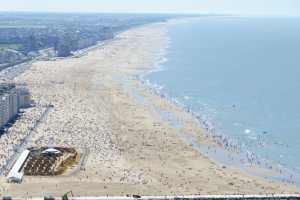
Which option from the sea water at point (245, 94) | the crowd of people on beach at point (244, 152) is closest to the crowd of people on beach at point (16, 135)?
the crowd of people on beach at point (244, 152)

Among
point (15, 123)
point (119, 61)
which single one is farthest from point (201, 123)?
point (119, 61)

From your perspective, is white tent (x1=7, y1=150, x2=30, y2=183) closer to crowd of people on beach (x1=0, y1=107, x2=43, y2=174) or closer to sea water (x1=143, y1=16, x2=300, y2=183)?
crowd of people on beach (x1=0, y1=107, x2=43, y2=174)

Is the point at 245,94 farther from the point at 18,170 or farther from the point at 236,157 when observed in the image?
the point at 18,170

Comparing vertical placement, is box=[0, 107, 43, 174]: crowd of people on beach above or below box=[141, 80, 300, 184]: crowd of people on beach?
below

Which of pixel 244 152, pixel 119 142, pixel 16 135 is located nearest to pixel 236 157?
pixel 244 152

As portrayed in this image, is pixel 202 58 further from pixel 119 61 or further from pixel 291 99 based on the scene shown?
pixel 291 99

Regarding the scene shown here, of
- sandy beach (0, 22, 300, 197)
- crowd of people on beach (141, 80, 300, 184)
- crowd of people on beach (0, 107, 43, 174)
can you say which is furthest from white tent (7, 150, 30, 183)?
crowd of people on beach (141, 80, 300, 184)

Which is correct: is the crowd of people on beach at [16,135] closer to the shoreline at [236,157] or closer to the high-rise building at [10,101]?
the high-rise building at [10,101]
